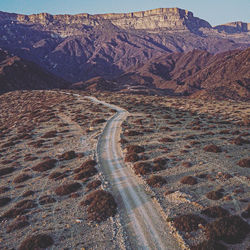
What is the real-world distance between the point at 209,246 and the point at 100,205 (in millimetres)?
8137

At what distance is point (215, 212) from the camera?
1397 centimetres

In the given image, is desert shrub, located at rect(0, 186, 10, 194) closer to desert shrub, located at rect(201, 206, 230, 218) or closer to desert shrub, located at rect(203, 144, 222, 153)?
desert shrub, located at rect(201, 206, 230, 218)

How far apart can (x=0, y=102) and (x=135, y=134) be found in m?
84.5

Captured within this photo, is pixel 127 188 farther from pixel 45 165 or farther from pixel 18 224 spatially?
pixel 45 165

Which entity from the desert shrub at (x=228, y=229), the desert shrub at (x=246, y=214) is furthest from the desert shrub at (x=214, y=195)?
the desert shrub at (x=228, y=229)

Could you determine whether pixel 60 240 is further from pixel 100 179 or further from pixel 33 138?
pixel 33 138

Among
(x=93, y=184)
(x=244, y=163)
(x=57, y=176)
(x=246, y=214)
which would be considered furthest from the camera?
(x=57, y=176)

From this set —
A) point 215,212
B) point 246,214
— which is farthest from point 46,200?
point 246,214

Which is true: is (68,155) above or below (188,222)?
above

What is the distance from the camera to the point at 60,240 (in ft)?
42.8

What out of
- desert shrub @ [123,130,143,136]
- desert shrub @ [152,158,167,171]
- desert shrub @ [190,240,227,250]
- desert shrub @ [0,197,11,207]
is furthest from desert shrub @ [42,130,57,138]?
desert shrub @ [190,240,227,250]

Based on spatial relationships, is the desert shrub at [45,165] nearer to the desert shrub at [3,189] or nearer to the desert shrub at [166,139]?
the desert shrub at [3,189]

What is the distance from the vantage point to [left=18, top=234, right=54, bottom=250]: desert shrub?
488 inches

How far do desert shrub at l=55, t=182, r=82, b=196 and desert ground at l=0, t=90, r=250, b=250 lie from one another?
93 mm
